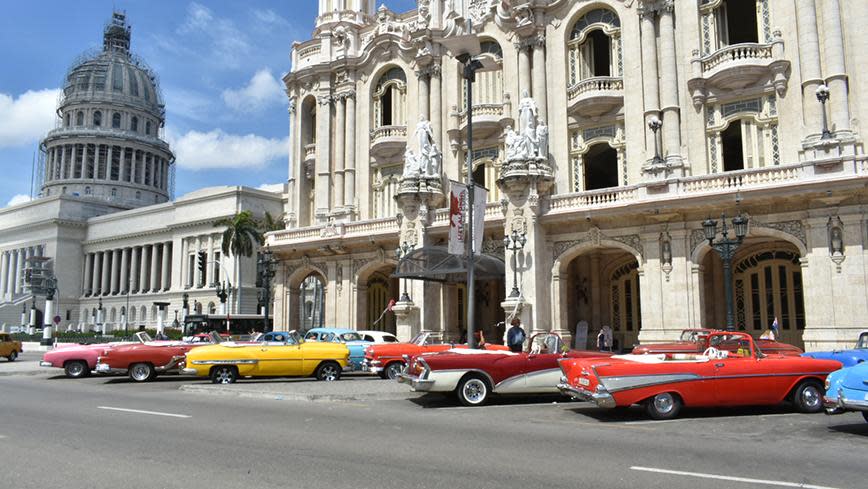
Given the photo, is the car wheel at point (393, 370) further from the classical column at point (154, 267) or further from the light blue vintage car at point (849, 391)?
the classical column at point (154, 267)

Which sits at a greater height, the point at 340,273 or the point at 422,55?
the point at 422,55

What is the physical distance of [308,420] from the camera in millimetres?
11797

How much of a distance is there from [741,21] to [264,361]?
910 inches

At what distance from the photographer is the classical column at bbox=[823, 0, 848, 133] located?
944 inches

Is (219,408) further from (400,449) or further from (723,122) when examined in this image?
(723,122)

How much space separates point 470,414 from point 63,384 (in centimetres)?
1313

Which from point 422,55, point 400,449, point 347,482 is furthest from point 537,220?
point 347,482

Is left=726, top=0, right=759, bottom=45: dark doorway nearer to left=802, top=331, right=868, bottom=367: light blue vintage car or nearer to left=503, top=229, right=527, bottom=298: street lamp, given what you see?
left=503, top=229, right=527, bottom=298: street lamp

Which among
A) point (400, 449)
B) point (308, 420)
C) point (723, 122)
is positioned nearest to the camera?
point (400, 449)

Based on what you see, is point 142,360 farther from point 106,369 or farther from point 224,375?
point 224,375

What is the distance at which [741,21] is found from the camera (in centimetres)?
2855

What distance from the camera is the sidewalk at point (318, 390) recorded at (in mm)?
15367

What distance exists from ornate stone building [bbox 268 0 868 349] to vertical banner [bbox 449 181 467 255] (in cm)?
408

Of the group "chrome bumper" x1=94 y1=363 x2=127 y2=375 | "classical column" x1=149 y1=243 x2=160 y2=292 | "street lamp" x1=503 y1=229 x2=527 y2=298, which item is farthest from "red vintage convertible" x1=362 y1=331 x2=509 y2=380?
"classical column" x1=149 y1=243 x2=160 y2=292
